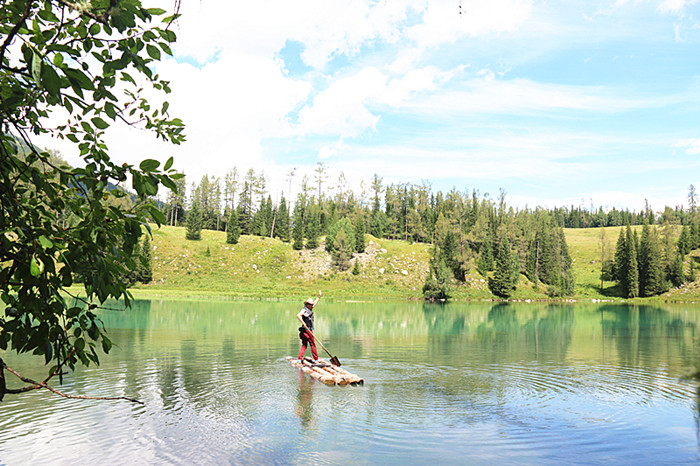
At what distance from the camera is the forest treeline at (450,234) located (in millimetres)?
112062

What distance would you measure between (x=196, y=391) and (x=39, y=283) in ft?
43.1

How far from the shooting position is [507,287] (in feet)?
345

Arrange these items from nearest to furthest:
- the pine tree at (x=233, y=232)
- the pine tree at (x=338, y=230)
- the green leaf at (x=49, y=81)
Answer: the green leaf at (x=49, y=81), the pine tree at (x=338, y=230), the pine tree at (x=233, y=232)

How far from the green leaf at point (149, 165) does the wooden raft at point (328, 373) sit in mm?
14955

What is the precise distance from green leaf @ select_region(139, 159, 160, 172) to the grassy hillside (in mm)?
85886

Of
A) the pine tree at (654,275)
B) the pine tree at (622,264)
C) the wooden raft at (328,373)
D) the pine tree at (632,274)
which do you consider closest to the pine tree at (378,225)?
the pine tree at (622,264)

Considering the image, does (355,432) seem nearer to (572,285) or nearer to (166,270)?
(166,270)

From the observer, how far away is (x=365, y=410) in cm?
1417

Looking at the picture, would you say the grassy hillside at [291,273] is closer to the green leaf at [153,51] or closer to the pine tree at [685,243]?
the pine tree at [685,243]

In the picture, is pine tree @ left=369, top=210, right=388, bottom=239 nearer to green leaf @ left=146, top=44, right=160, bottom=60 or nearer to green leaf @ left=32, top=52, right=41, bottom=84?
green leaf @ left=146, top=44, right=160, bottom=60

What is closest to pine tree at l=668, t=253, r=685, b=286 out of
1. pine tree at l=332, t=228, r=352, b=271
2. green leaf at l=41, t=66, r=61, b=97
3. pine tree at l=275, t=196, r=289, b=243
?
pine tree at l=332, t=228, r=352, b=271

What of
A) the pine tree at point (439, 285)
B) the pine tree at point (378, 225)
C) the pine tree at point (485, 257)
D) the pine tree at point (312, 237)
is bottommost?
the pine tree at point (439, 285)

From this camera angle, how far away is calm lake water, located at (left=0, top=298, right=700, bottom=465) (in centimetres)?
1083

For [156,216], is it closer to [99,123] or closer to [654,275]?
[99,123]
